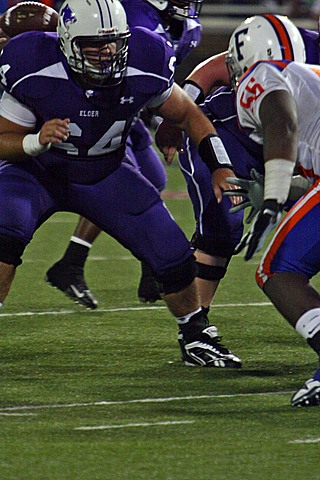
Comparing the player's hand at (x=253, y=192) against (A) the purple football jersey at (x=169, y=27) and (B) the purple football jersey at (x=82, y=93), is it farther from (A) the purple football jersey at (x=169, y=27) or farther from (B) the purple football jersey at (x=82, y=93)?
(A) the purple football jersey at (x=169, y=27)

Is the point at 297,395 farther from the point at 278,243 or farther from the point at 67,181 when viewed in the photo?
the point at 67,181

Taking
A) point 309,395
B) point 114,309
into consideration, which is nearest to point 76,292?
point 114,309

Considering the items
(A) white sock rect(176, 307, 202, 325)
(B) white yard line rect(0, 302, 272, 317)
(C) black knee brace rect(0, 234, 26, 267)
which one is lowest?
(B) white yard line rect(0, 302, 272, 317)

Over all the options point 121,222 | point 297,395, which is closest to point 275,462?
point 297,395

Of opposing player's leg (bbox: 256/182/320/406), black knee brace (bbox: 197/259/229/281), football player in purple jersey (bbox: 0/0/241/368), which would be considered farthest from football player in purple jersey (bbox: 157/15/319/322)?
opposing player's leg (bbox: 256/182/320/406)

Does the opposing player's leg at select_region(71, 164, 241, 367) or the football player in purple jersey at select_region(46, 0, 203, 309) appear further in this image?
the football player in purple jersey at select_region(46, 0, 203, 309)

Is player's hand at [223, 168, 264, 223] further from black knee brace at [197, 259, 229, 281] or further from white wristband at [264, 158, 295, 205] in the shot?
black knee brace at [197, 259, 229, 281]

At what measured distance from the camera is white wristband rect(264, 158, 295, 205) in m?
3.52

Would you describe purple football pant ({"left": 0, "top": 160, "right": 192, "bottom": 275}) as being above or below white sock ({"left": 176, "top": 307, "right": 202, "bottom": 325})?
above

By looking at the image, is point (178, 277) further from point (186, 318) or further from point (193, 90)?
point (193, 90)

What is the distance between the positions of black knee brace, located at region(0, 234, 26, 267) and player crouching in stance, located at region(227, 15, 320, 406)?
0.91m

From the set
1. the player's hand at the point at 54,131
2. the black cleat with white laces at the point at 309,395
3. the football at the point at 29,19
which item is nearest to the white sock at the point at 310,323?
the black cleat with white laces at the point at 309,395

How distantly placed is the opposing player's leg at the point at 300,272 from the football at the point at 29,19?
5.70 ft

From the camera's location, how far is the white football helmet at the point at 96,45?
4121 mm
